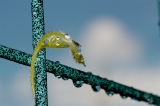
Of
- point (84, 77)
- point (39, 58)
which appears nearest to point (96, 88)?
point (84, 77)

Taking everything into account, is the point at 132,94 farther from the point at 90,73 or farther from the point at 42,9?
the point at 42,9

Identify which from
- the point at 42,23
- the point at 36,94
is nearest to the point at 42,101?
the point at 36,94

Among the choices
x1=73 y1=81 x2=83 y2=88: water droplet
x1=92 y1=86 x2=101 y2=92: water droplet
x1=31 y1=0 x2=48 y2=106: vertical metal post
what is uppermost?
x1=31 y1=0 x2=48 y2=106: vertical metal post

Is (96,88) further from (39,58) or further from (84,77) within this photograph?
(39,58)

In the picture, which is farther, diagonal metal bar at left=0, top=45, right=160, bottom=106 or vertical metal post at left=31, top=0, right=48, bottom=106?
vertical metal post at left=31, top=0, right=48, bottom=106

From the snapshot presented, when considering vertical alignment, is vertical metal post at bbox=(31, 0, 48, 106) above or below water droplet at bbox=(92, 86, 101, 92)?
above

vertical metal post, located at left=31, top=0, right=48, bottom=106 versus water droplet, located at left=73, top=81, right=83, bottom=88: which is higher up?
vertical metal post, located at left=31, top=0, right=48, bottom=106
